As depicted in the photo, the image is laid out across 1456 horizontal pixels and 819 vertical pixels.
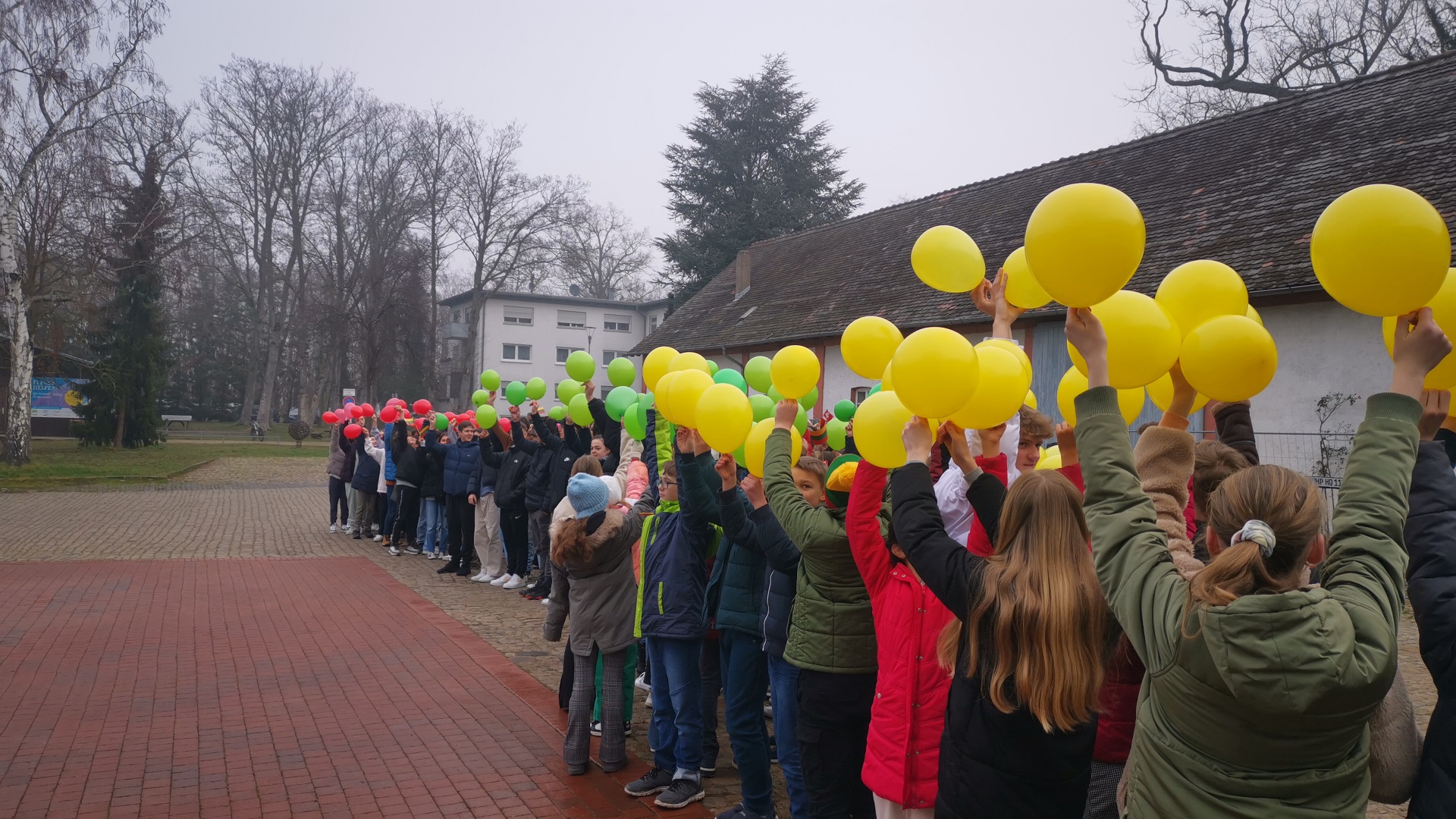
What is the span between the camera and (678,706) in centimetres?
494

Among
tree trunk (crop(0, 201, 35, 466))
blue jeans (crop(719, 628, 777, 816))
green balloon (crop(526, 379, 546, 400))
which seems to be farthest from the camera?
tree trunk (crop(0, 201, 35, 466))

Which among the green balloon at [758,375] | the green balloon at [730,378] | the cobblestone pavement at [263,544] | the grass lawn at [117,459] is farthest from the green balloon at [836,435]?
the grass lawn at [117,459]

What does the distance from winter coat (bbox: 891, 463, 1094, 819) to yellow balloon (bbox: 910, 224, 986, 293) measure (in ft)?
4.60

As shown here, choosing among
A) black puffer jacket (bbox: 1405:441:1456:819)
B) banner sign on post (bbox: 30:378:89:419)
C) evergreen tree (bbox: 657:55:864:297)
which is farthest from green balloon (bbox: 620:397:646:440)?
banner sign on post (bbox: 30:378:89:419)

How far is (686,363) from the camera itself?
5184 millimetres

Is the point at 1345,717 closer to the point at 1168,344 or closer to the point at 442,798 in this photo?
the point at 1168,344

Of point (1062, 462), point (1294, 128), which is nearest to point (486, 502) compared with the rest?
point (1062, 462)

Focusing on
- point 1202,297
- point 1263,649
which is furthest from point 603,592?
point 1263,649

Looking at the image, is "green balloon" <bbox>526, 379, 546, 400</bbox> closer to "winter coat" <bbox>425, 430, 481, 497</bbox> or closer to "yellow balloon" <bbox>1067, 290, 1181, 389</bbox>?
"winter coat" <bbox>425, 430, 481, 497</bbox>

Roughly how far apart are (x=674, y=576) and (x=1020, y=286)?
2450 millimetres

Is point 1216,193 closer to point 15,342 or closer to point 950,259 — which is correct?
point 950,259

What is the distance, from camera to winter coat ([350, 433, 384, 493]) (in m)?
15.3

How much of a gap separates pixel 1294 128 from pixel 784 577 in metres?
15.8

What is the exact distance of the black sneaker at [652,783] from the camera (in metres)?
4.96
